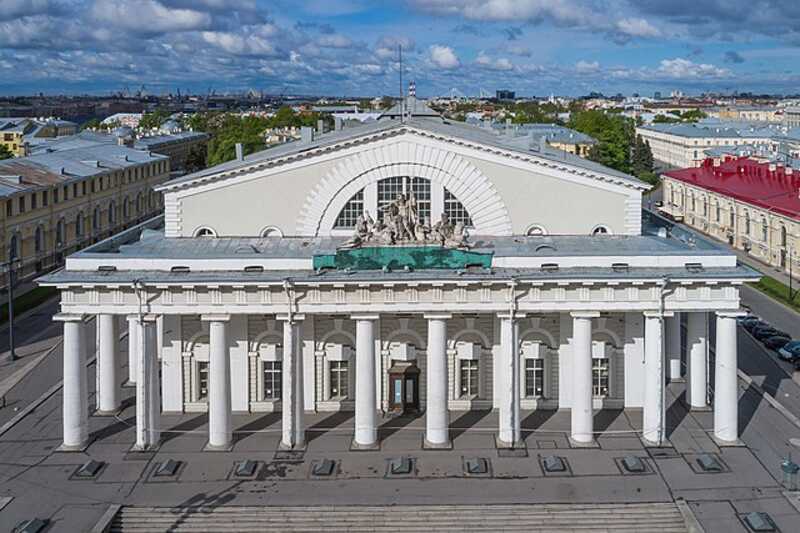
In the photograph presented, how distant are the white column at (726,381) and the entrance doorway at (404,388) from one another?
12.3 metres

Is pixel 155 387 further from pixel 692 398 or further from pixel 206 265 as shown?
pixel 692 398

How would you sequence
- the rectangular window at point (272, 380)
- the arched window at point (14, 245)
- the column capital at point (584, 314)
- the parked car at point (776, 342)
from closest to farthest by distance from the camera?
the column capital at point (584, 314) → the rectangular window at point (272, 380) → the parked car at point (776, 342) → the arched window at point (14, 245)

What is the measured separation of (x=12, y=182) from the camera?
253ft

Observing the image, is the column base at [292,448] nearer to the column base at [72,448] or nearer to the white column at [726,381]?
the column base at [72,448]

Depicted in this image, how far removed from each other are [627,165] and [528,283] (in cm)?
10535

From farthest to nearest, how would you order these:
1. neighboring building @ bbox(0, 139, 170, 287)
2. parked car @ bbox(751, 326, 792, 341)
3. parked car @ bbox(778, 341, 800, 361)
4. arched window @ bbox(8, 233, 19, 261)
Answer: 1. neighboring building @ bbox(0, 139, 170, 287)
2. arched window @ bbox(8, 233, 19, 261)
3. parked car @ bbox(751, 326, 792, 341)
4. parked car @ bbox(778, 341, 800, 361)

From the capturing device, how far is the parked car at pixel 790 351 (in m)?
51.9

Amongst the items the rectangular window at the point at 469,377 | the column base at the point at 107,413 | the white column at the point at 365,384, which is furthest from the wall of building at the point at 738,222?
the column base at the point at 107,413

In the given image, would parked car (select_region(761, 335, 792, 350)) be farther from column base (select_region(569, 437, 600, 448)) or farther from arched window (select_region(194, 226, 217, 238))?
arched window (select_region(194, 226, 217, 238))

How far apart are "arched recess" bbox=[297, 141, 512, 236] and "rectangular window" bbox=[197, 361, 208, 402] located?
7.17m

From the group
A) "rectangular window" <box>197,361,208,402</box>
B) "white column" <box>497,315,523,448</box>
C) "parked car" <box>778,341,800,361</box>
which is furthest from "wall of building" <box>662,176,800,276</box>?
"rectangular window" <box>197,361,208,402</box>

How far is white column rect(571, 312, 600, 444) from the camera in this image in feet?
120

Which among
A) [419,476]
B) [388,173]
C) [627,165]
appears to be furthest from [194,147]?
[419,476]

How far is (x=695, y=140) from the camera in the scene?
519 feet
